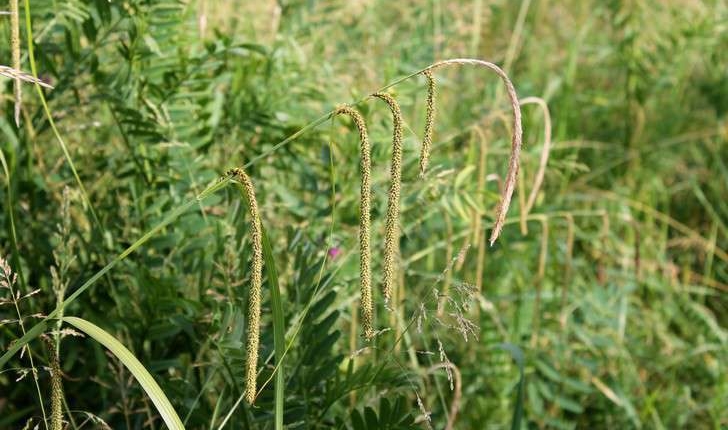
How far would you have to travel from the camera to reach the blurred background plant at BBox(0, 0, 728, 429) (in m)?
1.68

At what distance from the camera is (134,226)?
195cm

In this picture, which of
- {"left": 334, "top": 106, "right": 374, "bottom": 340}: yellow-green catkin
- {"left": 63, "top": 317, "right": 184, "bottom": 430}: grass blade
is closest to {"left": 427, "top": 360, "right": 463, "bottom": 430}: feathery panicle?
{"left": 334, "top": 106, "right": 374, "bottom": 340}: yellow-green catkin

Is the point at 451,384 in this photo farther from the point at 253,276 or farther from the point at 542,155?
the point at 542,155

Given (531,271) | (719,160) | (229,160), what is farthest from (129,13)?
(719,160)

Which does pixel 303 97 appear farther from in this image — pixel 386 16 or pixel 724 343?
pixel 386 16

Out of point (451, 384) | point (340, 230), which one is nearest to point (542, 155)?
point (340, 230)

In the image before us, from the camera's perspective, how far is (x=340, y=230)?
215 centimetres

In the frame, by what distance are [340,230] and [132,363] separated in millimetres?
1033

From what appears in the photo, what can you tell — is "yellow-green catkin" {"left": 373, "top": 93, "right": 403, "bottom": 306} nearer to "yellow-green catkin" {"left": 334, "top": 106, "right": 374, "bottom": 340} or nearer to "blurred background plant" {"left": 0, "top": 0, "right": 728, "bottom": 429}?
"yellow-green catkin" {"left": 334, "top": 106, "right": 374, "bottom": 340}

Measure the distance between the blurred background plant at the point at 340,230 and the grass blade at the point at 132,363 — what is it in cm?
8

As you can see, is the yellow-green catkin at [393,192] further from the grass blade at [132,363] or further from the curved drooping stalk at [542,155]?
the curved drooping stalk at [542,155]

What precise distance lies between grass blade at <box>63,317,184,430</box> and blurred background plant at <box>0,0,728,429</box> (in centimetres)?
8

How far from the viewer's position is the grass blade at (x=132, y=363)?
1135mm

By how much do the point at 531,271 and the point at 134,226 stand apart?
1.26 meters
